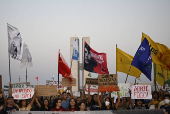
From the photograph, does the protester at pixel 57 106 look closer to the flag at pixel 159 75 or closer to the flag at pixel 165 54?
the flag at pixel 165 54

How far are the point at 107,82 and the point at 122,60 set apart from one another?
2450 mm

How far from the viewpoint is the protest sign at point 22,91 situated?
7863mm

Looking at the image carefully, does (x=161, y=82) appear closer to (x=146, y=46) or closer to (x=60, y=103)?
(x=146, y=46)

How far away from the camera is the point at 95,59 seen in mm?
9914

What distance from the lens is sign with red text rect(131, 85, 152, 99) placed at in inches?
323

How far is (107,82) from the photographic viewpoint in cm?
811

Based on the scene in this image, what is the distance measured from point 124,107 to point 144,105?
0.90 metres

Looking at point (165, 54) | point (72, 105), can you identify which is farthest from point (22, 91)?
point (165, 54)

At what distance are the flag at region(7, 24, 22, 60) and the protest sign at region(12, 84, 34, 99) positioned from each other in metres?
1.66

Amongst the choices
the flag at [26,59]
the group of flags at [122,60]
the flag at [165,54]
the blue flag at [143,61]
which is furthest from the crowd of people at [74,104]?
the flag at [26,59]

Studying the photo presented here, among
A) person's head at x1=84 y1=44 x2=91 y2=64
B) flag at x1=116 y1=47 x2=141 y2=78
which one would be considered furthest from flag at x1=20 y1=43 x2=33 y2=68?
flag at x1=116 y1=47 x2=141 y2=78

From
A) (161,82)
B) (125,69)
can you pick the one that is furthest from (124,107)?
(161,82)

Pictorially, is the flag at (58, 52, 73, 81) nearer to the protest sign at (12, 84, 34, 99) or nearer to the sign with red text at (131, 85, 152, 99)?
the protest sign at (12, 84, 34, 99)

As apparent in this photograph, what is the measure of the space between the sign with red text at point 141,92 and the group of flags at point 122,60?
3.06 ft
